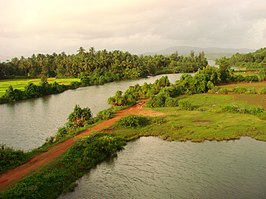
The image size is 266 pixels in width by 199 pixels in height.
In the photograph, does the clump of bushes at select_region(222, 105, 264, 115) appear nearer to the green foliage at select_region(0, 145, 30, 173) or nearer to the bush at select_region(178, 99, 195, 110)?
the bush at select_region(178, 99, 195, 110)

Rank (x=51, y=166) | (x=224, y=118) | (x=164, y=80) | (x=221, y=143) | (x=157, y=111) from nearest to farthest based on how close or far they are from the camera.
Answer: (x=51, y=166)
(x=221, y=143)
(x=224, y=118)
(x=157, y=111)
(x=164, y=80)

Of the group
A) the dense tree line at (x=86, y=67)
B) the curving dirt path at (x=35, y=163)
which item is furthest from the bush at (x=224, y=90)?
the dense tree line at (x=86, y=67)

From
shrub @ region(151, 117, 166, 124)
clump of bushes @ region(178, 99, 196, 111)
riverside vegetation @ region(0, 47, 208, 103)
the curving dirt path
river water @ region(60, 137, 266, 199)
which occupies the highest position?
riverside vegetation @ region(0, 47, 208, 103)

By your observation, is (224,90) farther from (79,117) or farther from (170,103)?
(79,117)

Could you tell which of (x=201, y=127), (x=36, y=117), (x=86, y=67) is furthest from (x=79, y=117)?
(x=86, y=67)

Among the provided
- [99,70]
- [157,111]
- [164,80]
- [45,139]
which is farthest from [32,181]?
[99,70]

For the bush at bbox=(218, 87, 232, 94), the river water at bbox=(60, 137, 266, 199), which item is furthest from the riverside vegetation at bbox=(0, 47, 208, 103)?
the river water at bbox=(60, 137, 266, 199)

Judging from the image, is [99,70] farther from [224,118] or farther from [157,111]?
[224,118]
